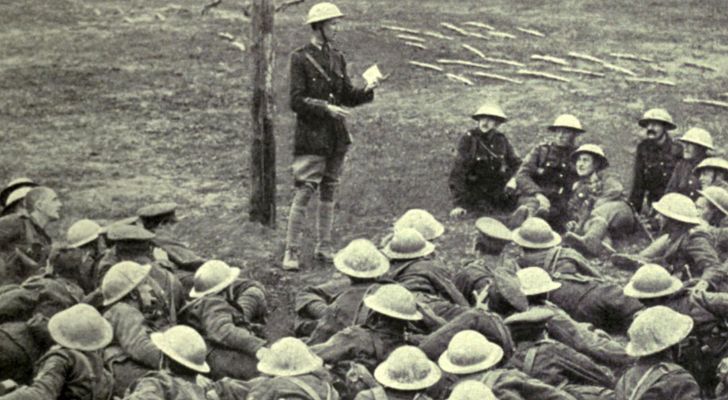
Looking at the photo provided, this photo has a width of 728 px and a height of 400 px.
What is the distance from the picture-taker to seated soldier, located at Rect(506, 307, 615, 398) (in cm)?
588

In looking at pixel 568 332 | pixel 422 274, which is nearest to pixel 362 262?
pixel 422 274

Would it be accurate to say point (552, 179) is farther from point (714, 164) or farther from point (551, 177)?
point (714, 164)

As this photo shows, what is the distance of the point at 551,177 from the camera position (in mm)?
10125

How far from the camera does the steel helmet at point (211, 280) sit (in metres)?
6.96

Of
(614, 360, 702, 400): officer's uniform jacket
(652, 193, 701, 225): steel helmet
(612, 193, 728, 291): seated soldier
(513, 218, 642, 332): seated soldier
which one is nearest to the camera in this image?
(614, 360, 702, 400): officer's uniform jacket

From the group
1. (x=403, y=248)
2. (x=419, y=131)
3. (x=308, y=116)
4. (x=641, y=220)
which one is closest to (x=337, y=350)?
(x=403, y=248)

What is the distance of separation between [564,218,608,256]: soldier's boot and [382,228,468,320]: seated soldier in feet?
8.34

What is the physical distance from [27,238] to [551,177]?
530cm

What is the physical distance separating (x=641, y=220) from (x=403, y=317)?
15.6ft

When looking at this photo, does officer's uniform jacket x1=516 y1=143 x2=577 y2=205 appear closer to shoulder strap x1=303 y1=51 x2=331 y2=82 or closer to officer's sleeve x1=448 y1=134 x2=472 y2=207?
officer's sleeve x1=448 y1=134 x2=472 y2=207

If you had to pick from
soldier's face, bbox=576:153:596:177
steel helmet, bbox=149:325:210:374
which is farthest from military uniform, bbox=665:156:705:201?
steel helmet, bbox=149:325:210:374

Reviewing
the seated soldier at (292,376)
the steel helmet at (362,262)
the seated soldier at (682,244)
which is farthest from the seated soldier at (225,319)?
the seated soldier at (682,244)

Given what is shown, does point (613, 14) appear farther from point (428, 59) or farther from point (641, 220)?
point (641, 220)

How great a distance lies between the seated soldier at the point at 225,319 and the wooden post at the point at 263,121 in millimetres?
2661
